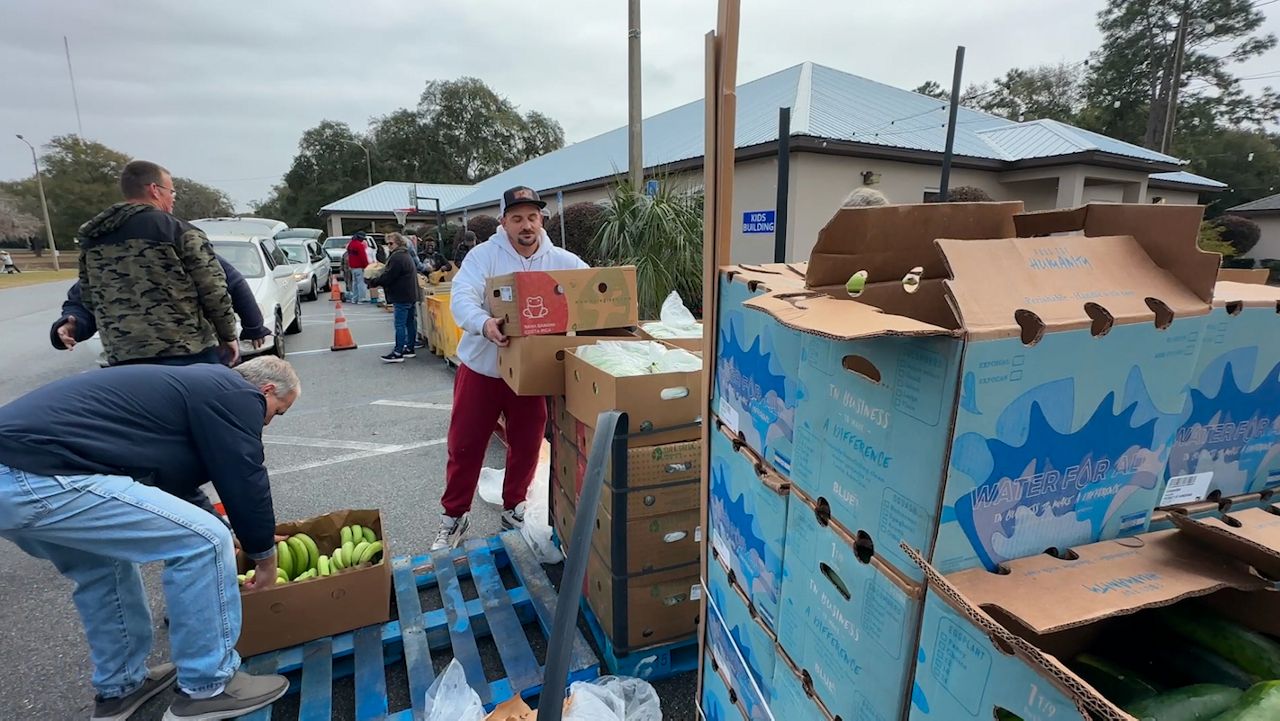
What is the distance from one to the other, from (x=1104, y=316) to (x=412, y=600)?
285 centimetres

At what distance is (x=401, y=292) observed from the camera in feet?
27.8

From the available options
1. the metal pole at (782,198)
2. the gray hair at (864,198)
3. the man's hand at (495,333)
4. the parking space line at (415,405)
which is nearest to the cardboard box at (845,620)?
the man's hand at (495,333)

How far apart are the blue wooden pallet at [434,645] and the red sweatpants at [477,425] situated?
1.23 feet

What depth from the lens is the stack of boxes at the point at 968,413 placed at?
867mm

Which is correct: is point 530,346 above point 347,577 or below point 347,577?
above

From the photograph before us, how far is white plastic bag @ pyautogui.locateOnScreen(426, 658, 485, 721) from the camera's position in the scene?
6.71ft

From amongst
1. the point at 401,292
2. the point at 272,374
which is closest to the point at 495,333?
the point at 272,374

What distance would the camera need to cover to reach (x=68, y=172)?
4975 centimetres

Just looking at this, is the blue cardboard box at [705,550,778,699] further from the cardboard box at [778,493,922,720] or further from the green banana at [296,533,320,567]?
the green banana at [296,533,320,567]

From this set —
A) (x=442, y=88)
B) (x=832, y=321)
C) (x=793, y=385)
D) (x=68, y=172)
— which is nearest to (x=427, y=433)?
(x=793, y=385)

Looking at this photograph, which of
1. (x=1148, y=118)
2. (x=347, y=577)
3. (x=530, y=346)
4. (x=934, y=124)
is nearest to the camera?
(x=347, y=577)

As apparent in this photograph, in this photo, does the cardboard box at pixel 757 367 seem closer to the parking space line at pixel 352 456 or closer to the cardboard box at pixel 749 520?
the cardboard box at pixel 749 520

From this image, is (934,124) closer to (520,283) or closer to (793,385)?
(520,283)

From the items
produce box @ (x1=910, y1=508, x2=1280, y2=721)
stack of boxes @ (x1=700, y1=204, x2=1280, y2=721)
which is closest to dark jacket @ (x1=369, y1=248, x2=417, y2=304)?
stack of boxes @ (x1=700, y1=204, x2=1280, y2=721)
